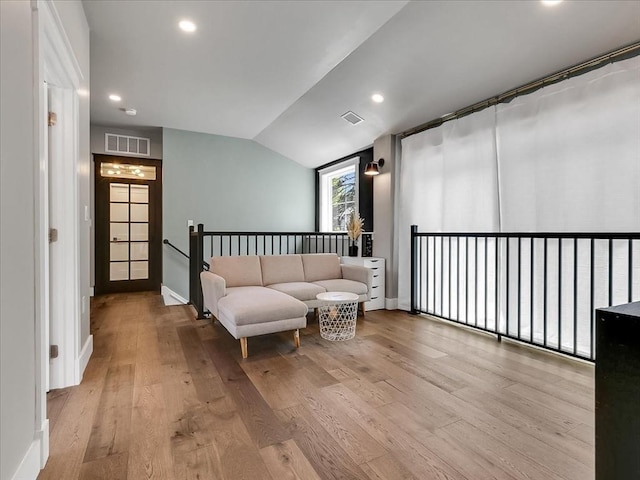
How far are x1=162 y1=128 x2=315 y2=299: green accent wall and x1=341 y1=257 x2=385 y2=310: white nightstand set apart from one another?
252cm

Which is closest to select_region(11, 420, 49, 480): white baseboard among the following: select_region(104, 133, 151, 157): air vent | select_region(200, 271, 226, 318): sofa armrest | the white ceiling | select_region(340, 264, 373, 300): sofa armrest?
select_region(200, 271, 226, 318): sofa armrest

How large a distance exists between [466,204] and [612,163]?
52.8 inches

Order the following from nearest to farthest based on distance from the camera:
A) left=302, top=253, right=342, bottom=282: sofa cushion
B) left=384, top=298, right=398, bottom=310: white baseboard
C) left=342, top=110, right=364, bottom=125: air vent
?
left=302, top=253, right=342, bottom=282: sofa cushion < left=342, top=110, right=364, bottom=125: air vent < left=384, top=298, right=398, bottom=310: white baseboard

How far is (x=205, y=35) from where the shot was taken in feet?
9.62

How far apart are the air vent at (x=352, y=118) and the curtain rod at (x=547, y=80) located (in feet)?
2.91

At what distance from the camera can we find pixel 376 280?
457 cm

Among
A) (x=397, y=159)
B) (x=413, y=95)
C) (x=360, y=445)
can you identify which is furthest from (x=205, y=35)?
(x=360, y=445)

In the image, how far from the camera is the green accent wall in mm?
5645

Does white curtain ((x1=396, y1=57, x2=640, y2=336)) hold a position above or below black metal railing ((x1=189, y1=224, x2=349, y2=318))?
above

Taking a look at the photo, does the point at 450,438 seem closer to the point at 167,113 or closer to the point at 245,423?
the point at 245,423

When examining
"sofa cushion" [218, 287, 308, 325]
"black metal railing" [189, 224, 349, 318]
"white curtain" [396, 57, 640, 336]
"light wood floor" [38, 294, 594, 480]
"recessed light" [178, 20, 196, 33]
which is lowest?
"light wood floor" [38, 294, 594, 480]

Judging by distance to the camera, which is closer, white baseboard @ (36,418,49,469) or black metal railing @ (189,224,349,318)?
white baseboard @ (36,418,49,469)

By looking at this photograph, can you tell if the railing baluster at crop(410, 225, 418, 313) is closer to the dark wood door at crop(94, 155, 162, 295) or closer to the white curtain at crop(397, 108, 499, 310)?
the white curtain at crop(397, 108, 499, 310)

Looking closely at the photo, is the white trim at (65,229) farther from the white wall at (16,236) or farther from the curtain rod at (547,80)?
the curtain rod at (547,80)
